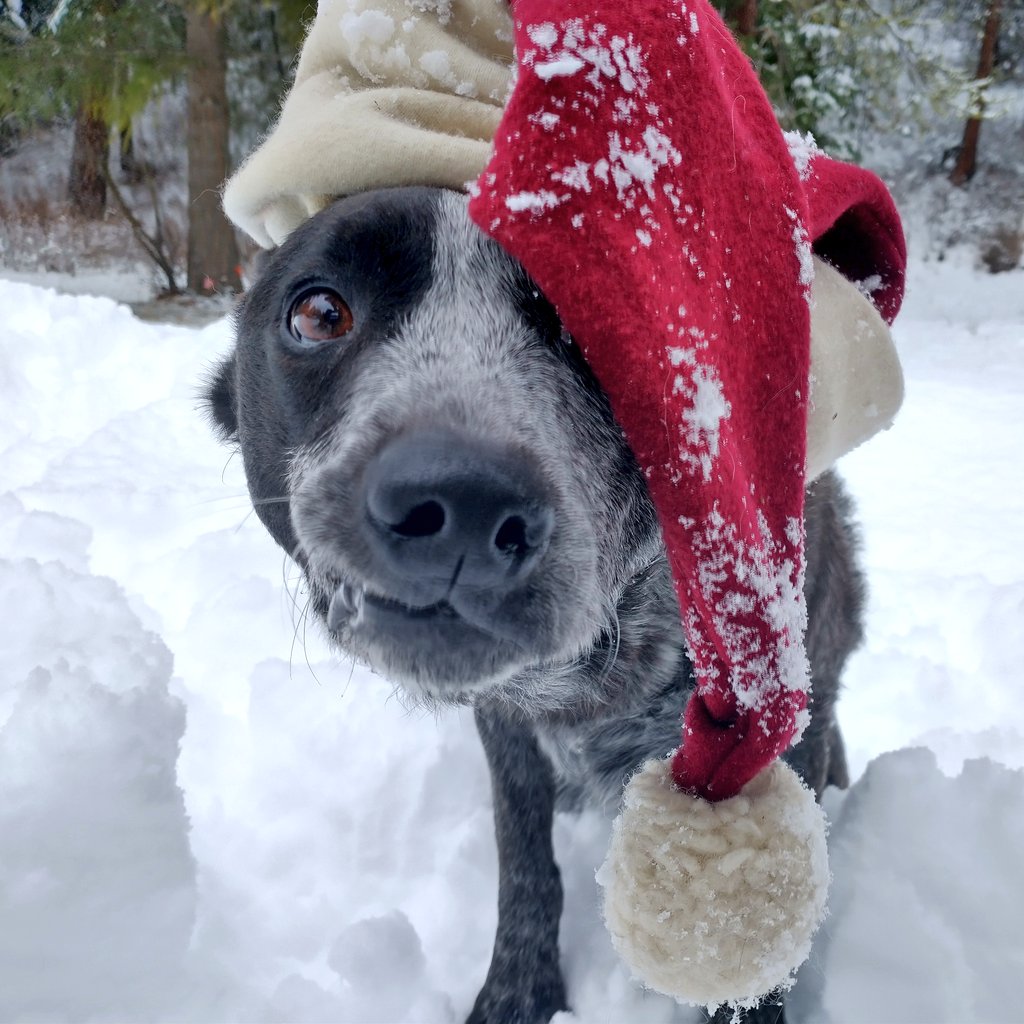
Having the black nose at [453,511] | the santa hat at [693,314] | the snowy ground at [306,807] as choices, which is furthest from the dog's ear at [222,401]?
the black nose at [453,511]

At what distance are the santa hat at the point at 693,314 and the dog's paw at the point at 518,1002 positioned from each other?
2.01 ft

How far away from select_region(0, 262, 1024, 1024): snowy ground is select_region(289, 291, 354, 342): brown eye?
756 mm

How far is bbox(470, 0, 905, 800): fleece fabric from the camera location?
0.86m

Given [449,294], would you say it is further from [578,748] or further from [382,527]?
[578,748]

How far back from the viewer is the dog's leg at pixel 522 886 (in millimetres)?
1690

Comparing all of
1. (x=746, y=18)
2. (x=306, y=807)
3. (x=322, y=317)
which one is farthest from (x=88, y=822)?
(x=746, y=18)

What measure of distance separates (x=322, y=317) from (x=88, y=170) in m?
13.3

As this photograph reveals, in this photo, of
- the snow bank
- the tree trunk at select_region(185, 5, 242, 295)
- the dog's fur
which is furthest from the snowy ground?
the tree trunk at select_region(185, 5, 242, 295)

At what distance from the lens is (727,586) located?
3.05 feet

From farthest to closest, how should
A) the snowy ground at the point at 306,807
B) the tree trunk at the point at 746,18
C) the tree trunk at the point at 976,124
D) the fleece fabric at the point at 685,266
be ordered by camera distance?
1. the tree trunk at the point at 976,124
2. the tree trunk at the point at 746,18
3. the snowy ground at the point at 306,807
4. the fleece fabric at the point at 685,266

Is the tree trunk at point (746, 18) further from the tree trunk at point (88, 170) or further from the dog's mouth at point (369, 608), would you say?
the tree trunk at point (88, 170)

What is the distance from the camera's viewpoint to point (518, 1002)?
1677 mm

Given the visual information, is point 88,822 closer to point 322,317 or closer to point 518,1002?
point 518,1002

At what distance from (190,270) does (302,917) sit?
9572 mm
